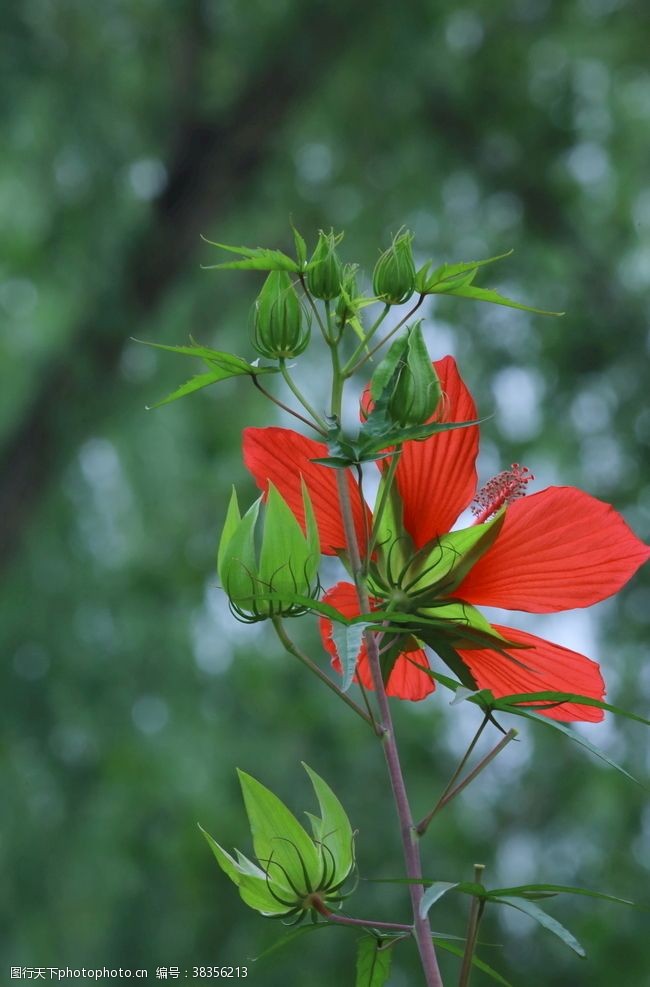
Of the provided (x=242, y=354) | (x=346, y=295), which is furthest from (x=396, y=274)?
(x=242, y=354)

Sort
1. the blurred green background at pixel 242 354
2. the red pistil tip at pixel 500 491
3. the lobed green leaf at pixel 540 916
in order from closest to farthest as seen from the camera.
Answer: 1. the lobed green leaf at pixel 540 916
2. the red pistil tip at pixel 500 491
3. the blurred green background at pixel 242 354

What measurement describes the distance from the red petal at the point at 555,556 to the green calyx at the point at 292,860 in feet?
0.24

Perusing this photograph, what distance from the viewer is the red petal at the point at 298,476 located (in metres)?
0.37

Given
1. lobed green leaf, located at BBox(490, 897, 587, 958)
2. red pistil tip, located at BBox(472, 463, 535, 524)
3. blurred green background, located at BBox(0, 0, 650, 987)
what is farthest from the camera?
blurred green background, located at BBox(0, 0, 650, 987)

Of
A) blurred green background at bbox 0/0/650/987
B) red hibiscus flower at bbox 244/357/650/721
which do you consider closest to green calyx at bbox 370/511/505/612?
red hibiscus flower at bbox 244/357/650/721

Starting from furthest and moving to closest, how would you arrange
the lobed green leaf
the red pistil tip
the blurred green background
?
1. the blurred green background
2. the red pistil tip
3. the lobed green leaf

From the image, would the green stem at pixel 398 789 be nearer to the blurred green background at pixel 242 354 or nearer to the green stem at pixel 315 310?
the green stem at pixel 315 310

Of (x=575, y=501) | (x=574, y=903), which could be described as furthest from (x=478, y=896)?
(x=574, y=903)

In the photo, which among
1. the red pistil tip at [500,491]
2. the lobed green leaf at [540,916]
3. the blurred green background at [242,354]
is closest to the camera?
the lobed green leaf at [540,916]

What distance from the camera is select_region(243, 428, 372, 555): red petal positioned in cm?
37

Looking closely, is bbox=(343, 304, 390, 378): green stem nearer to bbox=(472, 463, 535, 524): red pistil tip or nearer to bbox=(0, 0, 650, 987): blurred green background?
bbox=(472, 463, 535, 524): red pistil tip

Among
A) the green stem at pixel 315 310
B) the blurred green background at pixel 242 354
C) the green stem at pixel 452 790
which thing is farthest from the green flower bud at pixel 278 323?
the blurred green background at pixel 242 354

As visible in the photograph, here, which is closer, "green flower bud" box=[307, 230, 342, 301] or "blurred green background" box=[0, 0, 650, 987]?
"green flower bud" box=[307, 230, 342, 301]

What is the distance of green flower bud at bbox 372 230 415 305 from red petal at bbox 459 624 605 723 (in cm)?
9
